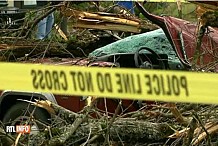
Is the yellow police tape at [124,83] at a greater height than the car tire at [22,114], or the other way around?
the yellow police tape at [124,83]

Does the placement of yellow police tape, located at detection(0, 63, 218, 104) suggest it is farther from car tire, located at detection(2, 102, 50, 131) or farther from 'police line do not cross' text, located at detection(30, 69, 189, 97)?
car tire, located at detection(2, 102, 50, 131)

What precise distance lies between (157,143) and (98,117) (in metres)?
0.65

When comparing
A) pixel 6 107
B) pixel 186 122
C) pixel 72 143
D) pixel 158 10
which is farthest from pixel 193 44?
pixel 158 10

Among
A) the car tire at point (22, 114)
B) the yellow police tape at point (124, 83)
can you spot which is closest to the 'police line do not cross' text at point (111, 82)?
the yellow police tape at point (124, 83)

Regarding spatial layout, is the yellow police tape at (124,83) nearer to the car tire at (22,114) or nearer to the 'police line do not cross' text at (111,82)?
the 'police line do not cross' text at (111,82)

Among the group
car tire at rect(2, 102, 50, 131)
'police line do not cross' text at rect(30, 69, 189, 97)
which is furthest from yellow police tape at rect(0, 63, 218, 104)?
car tire at rect(2, 102, 50, 131)

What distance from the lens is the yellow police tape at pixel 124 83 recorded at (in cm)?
382

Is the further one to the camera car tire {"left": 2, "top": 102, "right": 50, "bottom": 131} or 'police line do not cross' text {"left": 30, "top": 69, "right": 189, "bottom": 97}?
car tire {"left": 2, "top": 102, "right": 50, "bottom": 131}

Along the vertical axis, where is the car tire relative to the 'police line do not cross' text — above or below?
below

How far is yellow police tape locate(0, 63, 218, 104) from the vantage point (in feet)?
12.5

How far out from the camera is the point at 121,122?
4668 mm

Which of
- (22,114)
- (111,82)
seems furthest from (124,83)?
(22,114)

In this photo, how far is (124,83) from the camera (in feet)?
13.1

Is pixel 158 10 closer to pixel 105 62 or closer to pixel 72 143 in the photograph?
pixel 105 62
